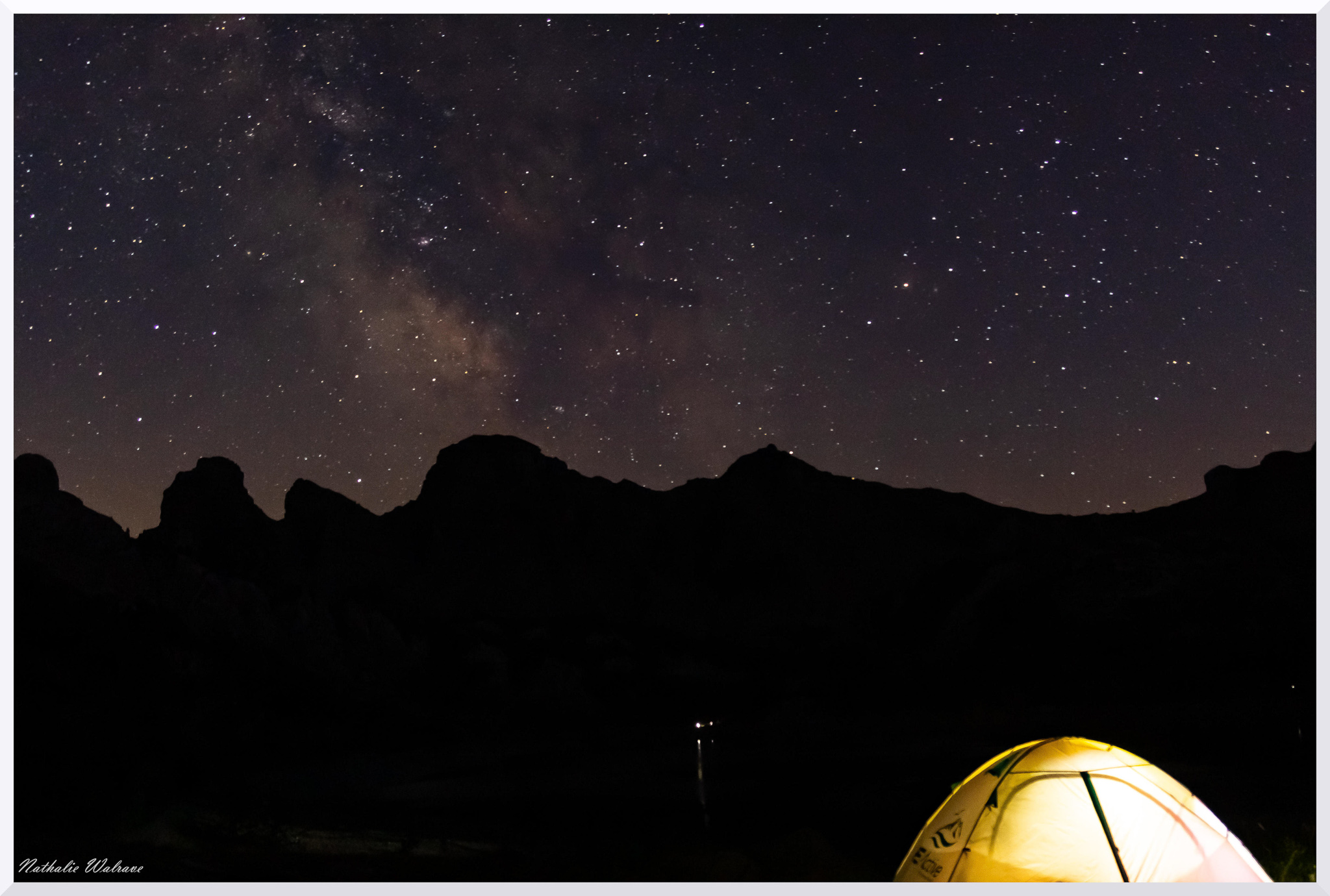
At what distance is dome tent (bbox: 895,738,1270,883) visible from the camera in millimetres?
4445

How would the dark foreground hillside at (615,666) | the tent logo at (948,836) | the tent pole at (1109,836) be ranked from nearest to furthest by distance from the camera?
the tent pole at (1109,836) → the tent logo at (948,836) → the dark foreground hillside at (615,666)

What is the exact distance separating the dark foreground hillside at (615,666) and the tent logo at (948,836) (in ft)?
9.07

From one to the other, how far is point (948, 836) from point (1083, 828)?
78 centimetres

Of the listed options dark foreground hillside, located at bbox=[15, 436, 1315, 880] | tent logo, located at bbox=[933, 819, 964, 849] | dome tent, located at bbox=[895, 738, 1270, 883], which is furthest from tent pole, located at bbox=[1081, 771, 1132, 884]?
dark foreground hillside, located at bbox=[15, 436, 1315, 880]

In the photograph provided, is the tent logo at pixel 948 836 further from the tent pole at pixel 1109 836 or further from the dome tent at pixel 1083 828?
the tent pole at pixel 1109 836

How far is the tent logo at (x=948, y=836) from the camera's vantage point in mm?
4848

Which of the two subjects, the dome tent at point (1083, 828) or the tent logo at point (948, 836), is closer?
the dome tent at point (1083, 828)

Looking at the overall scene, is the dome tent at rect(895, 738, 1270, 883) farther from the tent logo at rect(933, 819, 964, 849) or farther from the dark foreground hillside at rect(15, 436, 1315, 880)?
the dark foreground hillside at rect(15, 436, 1315, 880)

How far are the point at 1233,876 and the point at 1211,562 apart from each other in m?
52.0

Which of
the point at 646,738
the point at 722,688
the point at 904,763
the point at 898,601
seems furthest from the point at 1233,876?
the point at 898,601

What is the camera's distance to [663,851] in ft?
28.9

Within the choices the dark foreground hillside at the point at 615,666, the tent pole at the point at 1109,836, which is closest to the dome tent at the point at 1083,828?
the tent pole at the point at 1109,836

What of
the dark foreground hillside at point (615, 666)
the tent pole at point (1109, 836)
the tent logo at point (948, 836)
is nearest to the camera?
the tent pole at point (1109, 836)

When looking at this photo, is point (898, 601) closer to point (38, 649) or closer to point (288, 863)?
point (38, 649)
